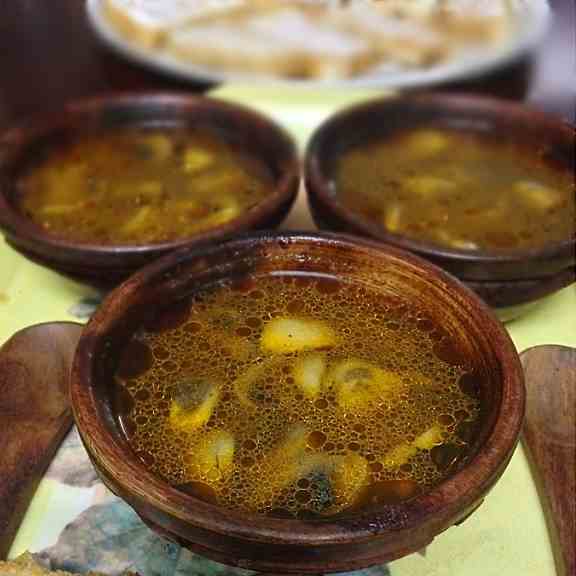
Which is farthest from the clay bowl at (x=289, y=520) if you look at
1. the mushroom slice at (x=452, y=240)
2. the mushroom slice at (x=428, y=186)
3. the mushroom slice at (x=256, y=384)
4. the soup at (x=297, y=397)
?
the mushroom slice at (x=428, y=186)

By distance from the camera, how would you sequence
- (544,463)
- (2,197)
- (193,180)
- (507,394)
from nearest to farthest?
(507,394) → (544,463) → (2,197) → (193,180)

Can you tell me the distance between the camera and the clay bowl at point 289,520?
26.7 inches

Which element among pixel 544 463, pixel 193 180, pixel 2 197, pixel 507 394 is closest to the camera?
pixel 507 394

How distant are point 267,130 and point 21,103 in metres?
0.45

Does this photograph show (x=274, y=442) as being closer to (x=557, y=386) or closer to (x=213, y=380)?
(x=213, y=380)

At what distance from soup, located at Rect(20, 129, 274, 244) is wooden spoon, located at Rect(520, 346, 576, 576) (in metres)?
0.49

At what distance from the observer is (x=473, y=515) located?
0.91m

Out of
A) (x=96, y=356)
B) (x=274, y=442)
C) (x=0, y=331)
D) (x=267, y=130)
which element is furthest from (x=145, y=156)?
(x=274, y=442)

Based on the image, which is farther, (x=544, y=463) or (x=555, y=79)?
(x=555, y=79)

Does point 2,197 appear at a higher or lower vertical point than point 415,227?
higher

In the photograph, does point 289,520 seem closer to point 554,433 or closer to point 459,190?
point 554,433

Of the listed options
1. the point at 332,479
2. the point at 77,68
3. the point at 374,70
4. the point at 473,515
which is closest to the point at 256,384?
the point at 332,479

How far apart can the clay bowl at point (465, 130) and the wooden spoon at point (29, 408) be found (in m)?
0.43

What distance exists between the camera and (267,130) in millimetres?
1342
